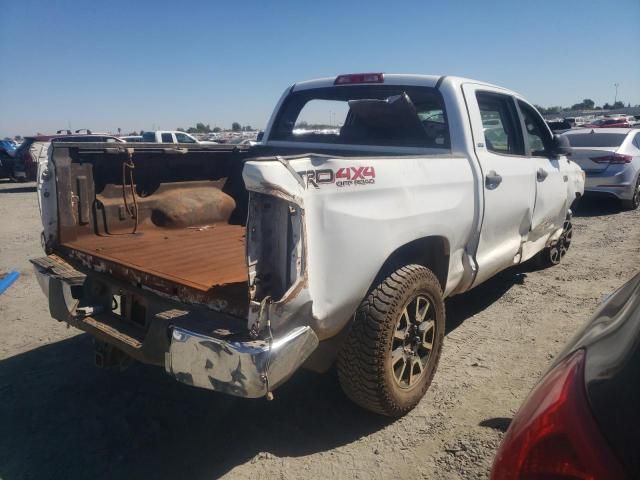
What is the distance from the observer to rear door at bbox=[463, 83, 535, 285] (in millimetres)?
3703

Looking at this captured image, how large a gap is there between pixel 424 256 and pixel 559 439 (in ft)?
7.47

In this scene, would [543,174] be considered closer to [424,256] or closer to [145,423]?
[424,256]

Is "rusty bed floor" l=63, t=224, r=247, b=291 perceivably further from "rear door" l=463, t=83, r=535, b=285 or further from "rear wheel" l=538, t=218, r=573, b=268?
"rear wheel" l=538, t=218, r=573, b=268

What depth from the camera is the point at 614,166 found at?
970 centimetres

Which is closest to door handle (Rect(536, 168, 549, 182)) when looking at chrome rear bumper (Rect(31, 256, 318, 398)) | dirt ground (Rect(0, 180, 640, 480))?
dirt ground (Rect(0, 180, 640, 480))

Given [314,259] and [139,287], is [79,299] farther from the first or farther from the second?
[314,259]

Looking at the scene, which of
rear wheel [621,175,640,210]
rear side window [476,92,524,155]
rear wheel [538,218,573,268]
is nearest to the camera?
rear side window [476,92,524,155]

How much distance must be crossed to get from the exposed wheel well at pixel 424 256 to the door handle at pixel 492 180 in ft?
2.31

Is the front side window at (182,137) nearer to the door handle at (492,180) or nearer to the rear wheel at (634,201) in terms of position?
the rear wheel at (634,201)

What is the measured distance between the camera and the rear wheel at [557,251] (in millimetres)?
5961

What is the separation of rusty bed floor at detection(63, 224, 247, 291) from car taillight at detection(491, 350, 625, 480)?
1.67 m

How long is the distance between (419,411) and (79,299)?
7.25 ft

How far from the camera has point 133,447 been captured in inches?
109

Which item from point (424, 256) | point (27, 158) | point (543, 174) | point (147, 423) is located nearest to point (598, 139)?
point (543, 174)
